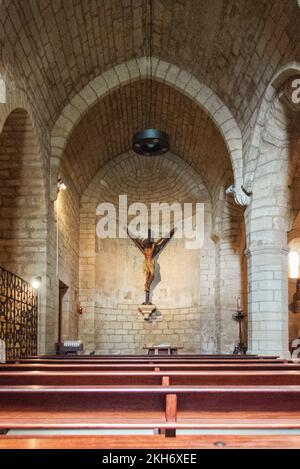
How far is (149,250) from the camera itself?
15383 millimetres

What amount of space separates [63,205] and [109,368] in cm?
776

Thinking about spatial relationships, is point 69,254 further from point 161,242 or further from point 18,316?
point 18,316

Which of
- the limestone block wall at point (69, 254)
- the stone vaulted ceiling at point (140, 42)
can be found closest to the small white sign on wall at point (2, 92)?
the stone vaulted ceiling at point (140, 42)

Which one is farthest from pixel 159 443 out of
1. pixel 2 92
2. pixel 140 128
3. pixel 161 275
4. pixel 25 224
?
pixel 161 275

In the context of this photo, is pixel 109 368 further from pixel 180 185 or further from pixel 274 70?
pixel 180 185

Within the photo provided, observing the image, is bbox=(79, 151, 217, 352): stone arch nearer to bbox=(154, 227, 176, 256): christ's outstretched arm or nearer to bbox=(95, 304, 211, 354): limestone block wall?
bbox=(95, 304, 211, 354): limestone block wall

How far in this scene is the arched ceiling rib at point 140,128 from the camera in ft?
40.2

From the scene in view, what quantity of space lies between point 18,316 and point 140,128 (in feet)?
25.0

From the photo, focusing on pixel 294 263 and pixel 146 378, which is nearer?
pixel 146 378

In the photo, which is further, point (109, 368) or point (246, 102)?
point (246, 102)
